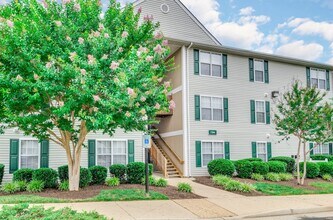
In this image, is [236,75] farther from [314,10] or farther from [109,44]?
[109,44]

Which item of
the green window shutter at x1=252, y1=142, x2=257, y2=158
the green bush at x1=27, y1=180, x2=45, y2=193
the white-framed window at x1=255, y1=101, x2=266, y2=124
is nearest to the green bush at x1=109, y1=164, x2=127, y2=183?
the green bush at x1=27, y1=180, x2=45, y2=193

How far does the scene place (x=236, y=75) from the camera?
21.5 metres

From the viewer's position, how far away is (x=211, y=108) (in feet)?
67.6

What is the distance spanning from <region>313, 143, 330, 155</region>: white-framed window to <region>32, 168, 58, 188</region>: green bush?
17.9m

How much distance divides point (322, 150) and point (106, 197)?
18.4 m

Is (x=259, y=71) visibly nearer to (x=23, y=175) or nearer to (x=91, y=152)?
(x=91, y=152)

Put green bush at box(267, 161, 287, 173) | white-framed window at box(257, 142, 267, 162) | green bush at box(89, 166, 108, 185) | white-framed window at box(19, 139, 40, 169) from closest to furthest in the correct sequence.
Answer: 1. green bush at box(89, 166, 108, 185)
2. white-framed window at box(19, 139, 40, 169)
3. green bush at box(267, 161, 287, 173)
4. white-framed window at box(257, 142, 267, 162)

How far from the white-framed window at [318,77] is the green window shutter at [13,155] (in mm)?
19471

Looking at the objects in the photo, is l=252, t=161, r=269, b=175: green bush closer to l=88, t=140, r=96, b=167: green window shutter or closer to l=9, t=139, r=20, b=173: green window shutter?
l=88, t=140, r=96, b=167: green window shutter

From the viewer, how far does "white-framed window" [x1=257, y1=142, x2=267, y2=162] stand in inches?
852

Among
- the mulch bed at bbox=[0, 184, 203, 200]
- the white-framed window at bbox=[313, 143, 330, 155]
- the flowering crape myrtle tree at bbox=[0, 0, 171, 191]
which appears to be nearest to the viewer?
the flowering crape myrtle tree at bbox=[0, 0, 171, 191]

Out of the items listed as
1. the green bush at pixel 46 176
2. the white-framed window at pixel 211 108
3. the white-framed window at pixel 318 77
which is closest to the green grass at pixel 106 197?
the green bush at pixel 46 176

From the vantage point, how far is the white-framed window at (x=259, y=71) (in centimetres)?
2222

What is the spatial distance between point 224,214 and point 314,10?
1130cm
